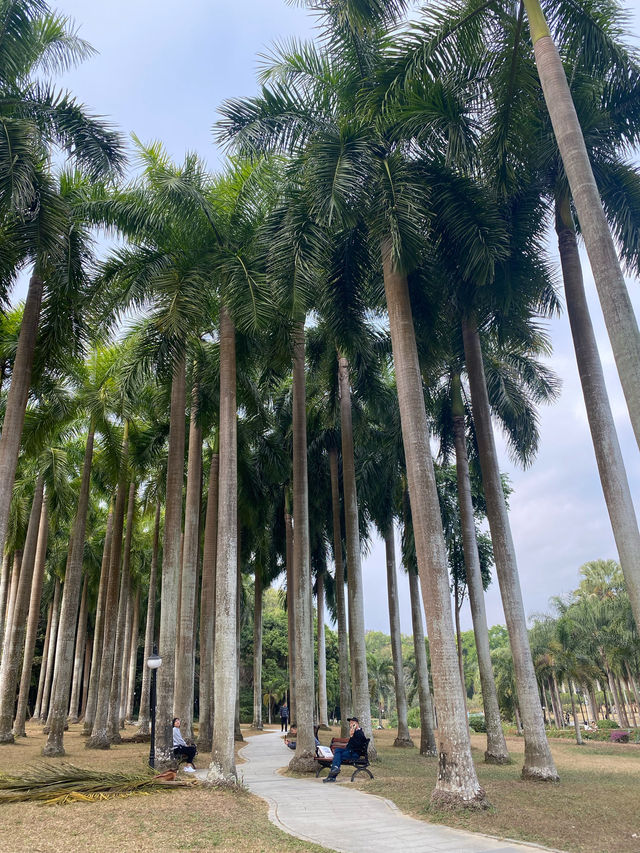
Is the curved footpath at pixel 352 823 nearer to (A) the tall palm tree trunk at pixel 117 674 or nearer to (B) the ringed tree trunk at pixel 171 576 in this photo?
(B) the ringed tree trunk at pixel 171 576

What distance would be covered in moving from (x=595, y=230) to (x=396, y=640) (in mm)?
19112

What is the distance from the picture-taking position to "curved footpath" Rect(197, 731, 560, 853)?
23.6ft

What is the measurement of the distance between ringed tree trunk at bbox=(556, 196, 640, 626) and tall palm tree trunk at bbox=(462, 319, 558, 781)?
346cm

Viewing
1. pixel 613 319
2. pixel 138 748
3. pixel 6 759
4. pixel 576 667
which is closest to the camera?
pixel 613 319

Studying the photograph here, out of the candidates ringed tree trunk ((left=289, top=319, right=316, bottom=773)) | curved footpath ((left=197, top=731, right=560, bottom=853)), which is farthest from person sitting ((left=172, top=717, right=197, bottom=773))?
ringed tree trunk ((left=289, top=319, right=316, bottom=773))

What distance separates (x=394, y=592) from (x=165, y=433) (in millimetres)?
10693

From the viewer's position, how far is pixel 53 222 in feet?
41.9

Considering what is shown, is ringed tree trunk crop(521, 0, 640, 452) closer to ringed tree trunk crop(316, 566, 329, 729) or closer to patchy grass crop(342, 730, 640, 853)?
patchy grass crop(342, 730, 640, 853)

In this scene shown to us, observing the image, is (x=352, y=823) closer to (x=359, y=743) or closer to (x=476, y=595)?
(x=359, y=743)

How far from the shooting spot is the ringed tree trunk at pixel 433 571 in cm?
923

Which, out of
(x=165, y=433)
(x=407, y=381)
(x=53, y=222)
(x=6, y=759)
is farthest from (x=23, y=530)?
(x=407, y=381)

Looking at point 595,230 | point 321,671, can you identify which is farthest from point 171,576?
point 321,671

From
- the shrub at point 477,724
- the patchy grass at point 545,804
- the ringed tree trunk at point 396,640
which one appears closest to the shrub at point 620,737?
the shrub at point 477,724

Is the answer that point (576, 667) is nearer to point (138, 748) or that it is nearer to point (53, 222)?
point (138, 748)
